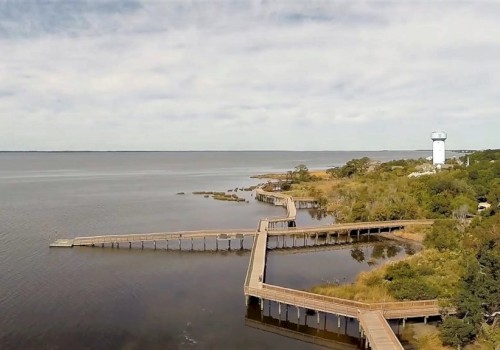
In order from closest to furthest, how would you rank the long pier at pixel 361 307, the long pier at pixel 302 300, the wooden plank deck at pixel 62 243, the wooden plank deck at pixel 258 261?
1. the long pier at pixel 361 307
2. the long pier at pixel 302 300
3. the wooden plank deck at pixel 258 261
4. the wooden plank deck at pixel 62 243

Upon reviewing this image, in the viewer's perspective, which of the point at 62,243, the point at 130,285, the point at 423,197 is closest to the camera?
the point at 130,285

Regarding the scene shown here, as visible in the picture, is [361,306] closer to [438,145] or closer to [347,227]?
[347,227]

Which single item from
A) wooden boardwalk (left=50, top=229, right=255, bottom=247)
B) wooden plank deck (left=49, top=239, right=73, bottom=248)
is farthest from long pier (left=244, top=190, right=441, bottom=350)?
wooden plank deck (left=49, top=239, right=73, bottom=248)

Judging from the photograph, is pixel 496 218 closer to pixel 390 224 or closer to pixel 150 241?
pixel 390 224

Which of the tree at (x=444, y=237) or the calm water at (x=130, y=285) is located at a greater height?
the tree at (x=444, y=237)

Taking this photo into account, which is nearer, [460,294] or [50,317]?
[460,294]

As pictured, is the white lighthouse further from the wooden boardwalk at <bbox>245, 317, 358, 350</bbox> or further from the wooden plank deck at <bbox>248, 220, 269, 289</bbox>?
the wooden boardwalk at <bbox>245, 317, 358, 350</bbox>

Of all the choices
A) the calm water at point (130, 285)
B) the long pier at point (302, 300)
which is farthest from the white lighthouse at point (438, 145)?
the long pier at point (302, 300)

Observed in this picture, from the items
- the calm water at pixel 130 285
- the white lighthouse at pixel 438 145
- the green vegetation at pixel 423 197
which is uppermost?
the white lighthouse at pixel 438 145

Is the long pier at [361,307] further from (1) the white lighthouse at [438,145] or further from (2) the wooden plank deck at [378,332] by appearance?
(1) the white lighthouse at [438,145]

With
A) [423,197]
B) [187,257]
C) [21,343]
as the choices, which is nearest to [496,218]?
[423,197]

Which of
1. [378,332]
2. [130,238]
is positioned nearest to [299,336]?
[378,332]
